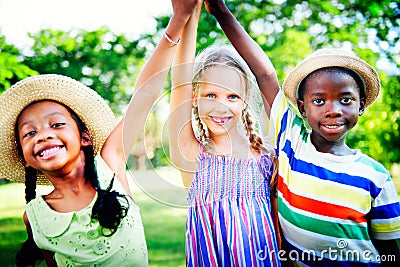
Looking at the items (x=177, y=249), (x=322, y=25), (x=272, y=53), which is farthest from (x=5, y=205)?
(x=322, y=25)

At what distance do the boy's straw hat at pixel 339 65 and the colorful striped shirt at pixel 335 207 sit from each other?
8.9 inches

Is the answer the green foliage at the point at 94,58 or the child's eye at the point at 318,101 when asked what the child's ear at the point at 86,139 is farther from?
the green foliage at the point at 94,58

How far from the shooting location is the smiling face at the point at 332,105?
156cm

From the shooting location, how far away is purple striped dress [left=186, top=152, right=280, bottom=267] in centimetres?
162

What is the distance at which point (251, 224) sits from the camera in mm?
1632

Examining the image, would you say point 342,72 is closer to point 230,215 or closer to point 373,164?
point 373,164

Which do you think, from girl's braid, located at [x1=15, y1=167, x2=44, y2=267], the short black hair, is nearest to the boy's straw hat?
the short black hair

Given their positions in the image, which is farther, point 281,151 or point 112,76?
point 112,76

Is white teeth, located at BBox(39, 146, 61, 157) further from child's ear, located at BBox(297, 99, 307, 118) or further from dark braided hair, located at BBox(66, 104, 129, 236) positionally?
child's ear, located at BBox(297, 99, 307, 118)

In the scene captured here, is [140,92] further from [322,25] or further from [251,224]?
[322,25]

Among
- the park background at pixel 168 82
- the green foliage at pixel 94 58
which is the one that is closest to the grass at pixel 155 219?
the park background at pixel 168 82

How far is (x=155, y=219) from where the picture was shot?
5.40m

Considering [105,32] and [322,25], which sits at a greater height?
[105,32]

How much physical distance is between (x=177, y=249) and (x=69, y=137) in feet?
8.44
